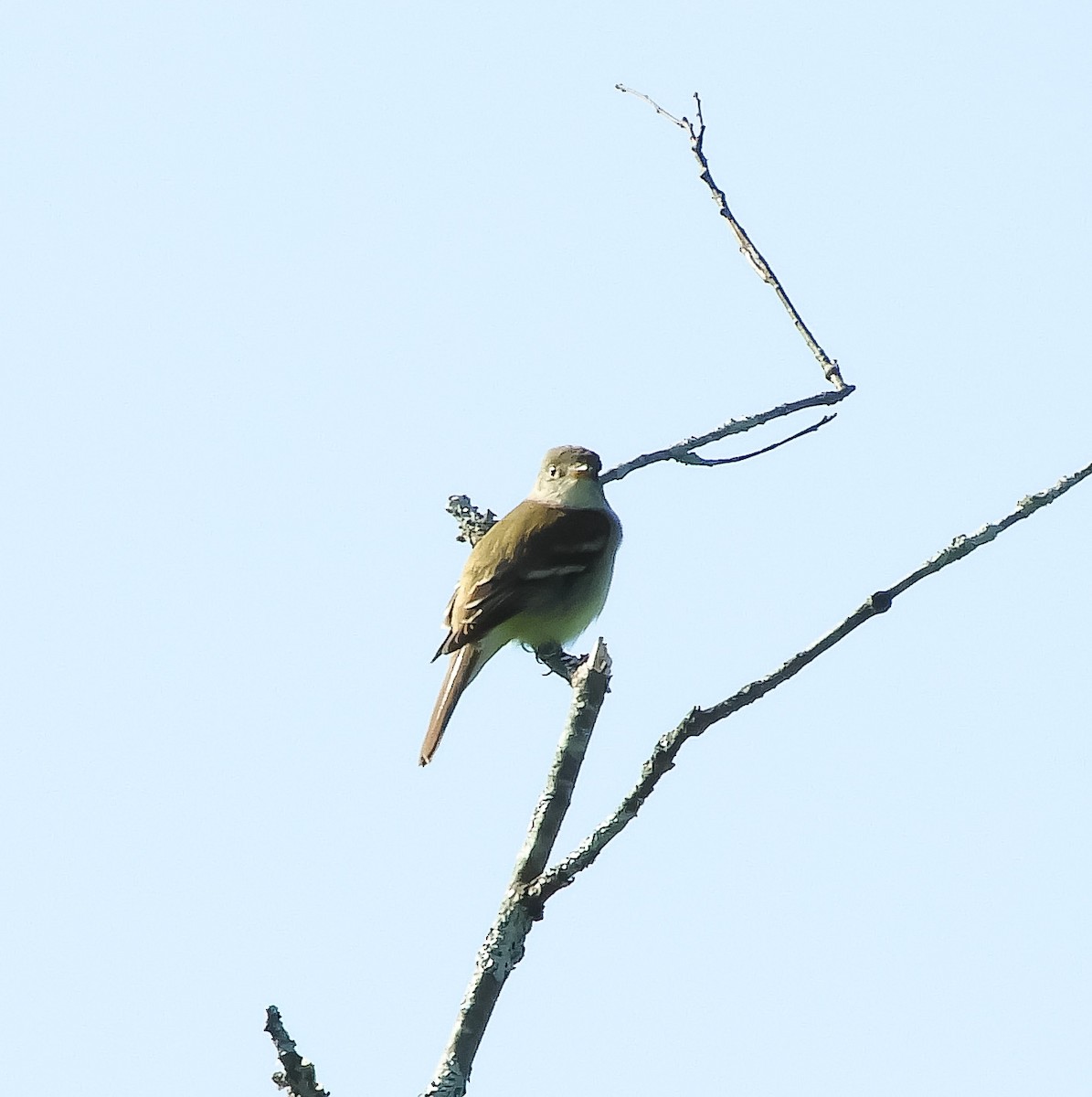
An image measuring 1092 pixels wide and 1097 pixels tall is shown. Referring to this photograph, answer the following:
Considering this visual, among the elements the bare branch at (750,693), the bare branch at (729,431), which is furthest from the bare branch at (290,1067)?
the bare branch at (729,431)

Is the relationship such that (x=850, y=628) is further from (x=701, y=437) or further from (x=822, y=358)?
(x=701, y=437)

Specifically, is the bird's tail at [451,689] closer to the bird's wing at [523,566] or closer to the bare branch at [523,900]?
the bird's wing at [523,566]

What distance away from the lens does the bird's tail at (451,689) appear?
816 cm

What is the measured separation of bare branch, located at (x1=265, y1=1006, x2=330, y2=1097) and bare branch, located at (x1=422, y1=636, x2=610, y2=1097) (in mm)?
296

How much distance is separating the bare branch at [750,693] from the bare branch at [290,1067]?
3.03 ft

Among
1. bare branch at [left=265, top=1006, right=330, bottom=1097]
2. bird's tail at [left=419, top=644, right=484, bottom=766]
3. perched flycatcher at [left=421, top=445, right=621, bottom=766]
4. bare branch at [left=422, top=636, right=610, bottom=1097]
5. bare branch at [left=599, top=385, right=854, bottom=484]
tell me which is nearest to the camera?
bare branch at [left=265, top=1006, right=330, bottom=1097]

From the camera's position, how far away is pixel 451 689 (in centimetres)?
880

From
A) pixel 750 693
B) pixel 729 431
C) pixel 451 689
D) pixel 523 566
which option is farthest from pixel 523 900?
pixel 523 566

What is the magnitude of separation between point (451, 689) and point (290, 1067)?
5.04m

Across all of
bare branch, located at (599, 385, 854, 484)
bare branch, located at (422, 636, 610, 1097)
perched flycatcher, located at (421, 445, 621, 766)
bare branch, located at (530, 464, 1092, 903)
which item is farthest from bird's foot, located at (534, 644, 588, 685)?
bare branch, located at (530, 464, 1092, 903)

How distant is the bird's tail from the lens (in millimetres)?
8156

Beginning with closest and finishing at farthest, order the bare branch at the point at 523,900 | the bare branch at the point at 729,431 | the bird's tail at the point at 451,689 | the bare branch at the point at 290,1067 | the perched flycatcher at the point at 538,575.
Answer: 1. the bare branch at the point at 290,1067
2. the bare branch at the point at 523,900
3. the bare branch at the point at 729,431
4. the bird's tail at the point at 451,689
5. the perched flycatcher at the point at 538,575

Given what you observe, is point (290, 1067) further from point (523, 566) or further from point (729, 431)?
point (523, 566)

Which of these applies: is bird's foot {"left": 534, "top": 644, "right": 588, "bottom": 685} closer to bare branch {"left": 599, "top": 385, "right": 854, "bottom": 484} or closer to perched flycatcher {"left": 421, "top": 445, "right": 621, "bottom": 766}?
perched flycatcher {"left": 421, "top": 445, "right": 621, "bottom": 766}
